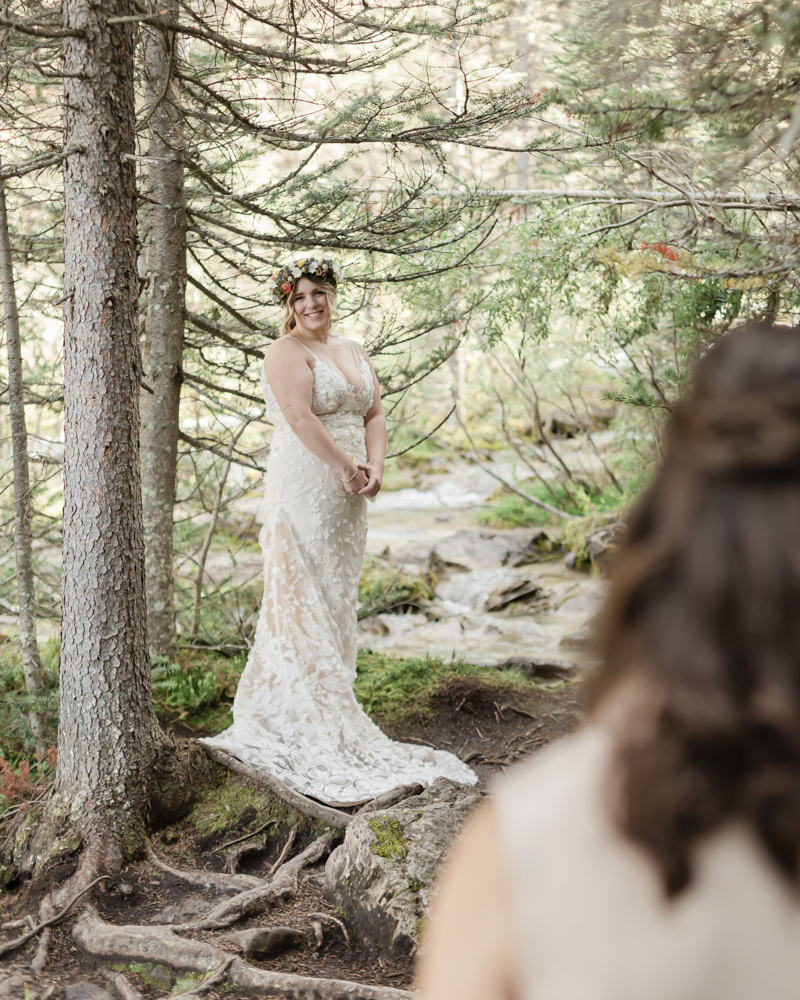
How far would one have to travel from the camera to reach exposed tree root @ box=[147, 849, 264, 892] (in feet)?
12.5

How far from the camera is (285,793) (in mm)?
4441

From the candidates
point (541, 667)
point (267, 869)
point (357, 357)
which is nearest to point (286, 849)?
point (267, 869)

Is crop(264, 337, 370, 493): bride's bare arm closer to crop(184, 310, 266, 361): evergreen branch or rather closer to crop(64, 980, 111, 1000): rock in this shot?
crop(184, 310, 266, 361): evergreen branch

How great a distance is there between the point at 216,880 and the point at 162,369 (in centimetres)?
343

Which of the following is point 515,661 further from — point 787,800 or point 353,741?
point 787,800

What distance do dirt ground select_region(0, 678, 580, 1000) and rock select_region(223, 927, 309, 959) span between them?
3cm

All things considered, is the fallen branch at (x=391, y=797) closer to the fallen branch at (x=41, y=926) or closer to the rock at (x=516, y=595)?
the fallen branch at (x=41, y=926)

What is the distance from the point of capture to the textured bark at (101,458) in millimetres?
3797

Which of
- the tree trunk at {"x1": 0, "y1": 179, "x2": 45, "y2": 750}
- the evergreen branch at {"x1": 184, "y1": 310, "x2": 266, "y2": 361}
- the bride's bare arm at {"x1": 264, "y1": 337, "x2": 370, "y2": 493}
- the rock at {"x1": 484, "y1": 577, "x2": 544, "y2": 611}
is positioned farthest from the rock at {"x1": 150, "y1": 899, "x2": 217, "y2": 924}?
the rock at {"x1": 484, "y1": 577, "x2": 544, "y2": 611}

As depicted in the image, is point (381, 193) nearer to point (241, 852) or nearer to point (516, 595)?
point (241, 852)

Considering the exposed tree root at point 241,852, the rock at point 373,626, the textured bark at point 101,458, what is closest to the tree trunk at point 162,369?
the textured bark at point 101,458

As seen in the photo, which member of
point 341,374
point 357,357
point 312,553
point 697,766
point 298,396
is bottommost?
point 312,553

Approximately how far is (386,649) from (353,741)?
13.3ft

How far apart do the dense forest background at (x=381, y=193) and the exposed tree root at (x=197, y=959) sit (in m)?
1.24
